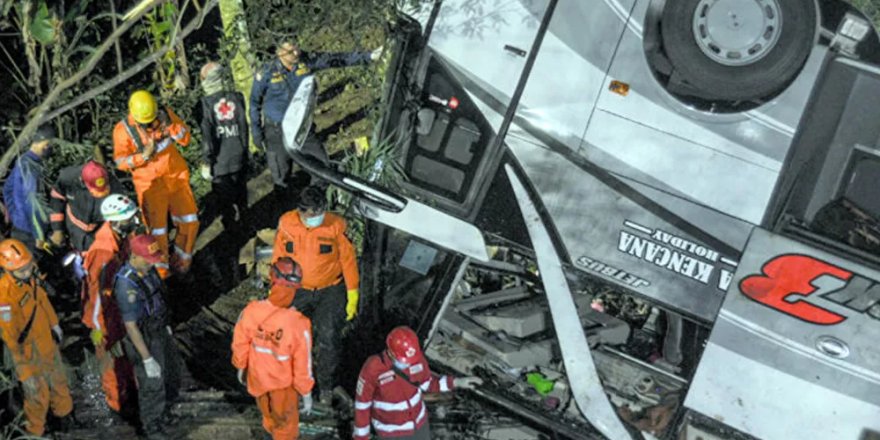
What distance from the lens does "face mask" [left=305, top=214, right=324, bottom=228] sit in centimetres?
696

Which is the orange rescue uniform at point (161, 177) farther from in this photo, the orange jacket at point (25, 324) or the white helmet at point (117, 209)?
the orange jacket at point (25, 324)

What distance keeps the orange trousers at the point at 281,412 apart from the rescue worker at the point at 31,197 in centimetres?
238

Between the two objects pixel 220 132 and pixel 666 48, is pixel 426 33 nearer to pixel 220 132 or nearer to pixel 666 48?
pixel 666 48

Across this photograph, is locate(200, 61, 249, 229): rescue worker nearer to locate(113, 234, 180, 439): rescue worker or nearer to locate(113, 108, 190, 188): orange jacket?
locate(113, 108, 190, 188): orange jacket

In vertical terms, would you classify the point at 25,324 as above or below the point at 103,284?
below

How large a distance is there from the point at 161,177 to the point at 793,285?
5.04 metres

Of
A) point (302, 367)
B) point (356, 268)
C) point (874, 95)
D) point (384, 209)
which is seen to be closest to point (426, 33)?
point (384, 209)

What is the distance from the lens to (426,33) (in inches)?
252

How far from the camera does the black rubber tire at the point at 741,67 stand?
212 inches

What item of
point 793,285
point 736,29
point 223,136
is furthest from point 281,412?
point 736,29

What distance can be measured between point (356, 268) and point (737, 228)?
270 centimetres

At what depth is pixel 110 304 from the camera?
258 inches

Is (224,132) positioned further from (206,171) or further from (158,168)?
(158,168)

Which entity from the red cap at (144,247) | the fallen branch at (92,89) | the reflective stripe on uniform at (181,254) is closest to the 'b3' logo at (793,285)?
the red cap at (144,247)
